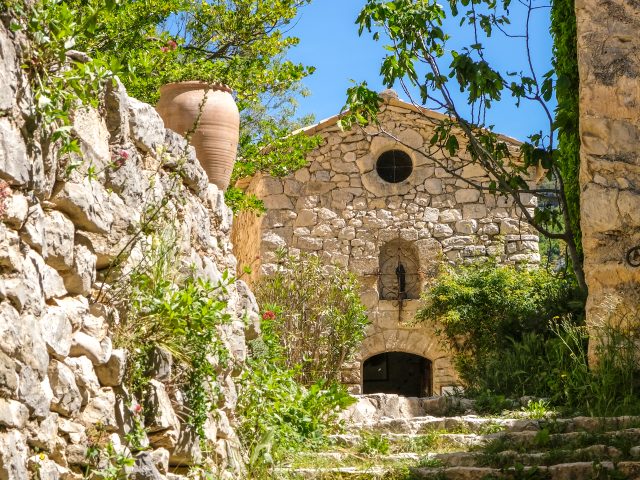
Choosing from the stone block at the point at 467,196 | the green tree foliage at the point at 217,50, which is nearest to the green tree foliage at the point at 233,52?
the green tree foliage at the point at 217,50

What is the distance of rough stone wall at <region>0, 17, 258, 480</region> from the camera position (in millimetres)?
3551

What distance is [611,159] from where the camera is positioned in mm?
7902

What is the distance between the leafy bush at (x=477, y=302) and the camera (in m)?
11.6

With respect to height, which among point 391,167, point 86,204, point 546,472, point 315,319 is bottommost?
point 546,472

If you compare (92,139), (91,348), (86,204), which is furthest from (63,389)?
(92,139)

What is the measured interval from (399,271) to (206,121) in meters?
7.45

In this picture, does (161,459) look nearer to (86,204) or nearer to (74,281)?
(74,281)

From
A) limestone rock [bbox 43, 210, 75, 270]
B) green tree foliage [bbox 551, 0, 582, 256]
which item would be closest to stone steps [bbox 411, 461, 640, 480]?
limestone rock [bbox 43, 210, 75, 270]

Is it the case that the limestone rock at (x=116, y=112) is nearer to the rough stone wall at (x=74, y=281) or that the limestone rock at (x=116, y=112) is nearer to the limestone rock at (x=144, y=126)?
the rough stone wall at (x=74, y=281)

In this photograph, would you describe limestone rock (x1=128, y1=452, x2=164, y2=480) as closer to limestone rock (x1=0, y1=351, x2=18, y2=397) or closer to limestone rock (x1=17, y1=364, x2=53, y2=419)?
limestone rock (x1=17, y1=364, x2=53, y2=419)

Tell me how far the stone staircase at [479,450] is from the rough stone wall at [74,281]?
3.19ft

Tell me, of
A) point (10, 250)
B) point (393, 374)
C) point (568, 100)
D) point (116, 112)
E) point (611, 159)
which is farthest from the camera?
point (393, 374)

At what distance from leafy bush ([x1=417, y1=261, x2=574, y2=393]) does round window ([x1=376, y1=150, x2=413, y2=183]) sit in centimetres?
165

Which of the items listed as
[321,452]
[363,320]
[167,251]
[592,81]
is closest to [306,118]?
[363,320]
